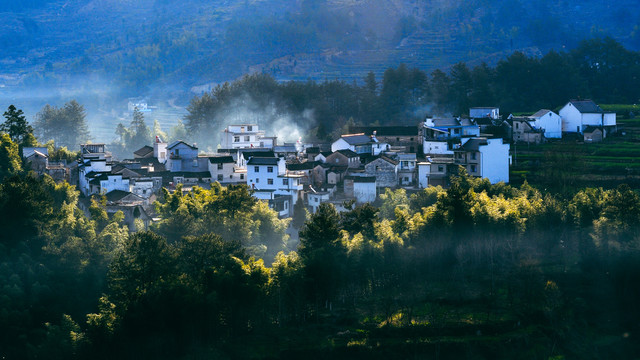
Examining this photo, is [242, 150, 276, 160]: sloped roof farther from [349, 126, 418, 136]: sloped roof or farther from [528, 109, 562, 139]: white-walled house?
[528, 109, 562, 139]: white-walled house

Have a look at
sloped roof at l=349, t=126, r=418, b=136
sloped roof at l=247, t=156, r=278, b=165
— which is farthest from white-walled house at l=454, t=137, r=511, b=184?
sloped roof at l=247, t=156, r=278, b=165

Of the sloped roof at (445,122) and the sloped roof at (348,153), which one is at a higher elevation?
the sloped roof at (445,122)

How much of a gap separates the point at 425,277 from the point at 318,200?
10211mm

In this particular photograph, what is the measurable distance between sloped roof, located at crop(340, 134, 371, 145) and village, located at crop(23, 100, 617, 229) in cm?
1

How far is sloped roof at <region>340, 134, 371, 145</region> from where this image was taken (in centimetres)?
4184

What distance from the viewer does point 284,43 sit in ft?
325

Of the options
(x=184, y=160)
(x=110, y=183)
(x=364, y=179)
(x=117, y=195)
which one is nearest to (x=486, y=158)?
(x=364, y=179)

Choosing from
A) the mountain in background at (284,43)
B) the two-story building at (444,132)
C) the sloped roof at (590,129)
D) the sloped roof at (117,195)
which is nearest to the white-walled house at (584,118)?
the sloped roof at (590,129)

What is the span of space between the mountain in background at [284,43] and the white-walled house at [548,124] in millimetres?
40287

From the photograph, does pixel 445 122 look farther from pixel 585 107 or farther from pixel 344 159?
pixel 585 107

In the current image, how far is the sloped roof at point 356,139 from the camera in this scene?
4184 centimetres

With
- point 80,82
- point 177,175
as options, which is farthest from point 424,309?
point 80,82

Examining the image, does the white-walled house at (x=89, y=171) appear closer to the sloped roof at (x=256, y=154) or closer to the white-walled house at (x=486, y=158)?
the sloped roof at (x=256, y=154)

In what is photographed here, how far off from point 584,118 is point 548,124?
2059mm
